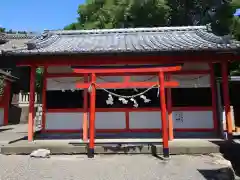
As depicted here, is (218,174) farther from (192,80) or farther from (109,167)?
(192,80)

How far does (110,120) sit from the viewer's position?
10570 mm

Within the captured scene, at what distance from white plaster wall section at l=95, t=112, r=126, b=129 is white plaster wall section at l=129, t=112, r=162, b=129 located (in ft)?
1.25

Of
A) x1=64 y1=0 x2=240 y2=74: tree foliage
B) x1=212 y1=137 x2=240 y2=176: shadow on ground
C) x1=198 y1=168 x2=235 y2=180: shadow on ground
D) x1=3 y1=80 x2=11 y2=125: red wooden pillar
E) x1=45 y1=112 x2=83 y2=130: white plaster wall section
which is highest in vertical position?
x1=64 y1=0 x2=240 y2=74: tree foliage

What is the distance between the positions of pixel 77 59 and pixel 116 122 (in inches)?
123

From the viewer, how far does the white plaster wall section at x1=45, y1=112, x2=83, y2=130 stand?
1059 centimetres

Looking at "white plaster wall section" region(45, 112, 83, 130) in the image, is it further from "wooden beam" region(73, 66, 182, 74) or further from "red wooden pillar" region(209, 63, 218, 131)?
"red wooden pillar" region(209, 63, 218, 131)

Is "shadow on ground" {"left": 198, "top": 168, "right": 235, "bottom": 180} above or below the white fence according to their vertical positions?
below

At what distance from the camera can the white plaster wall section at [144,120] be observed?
10453 mm

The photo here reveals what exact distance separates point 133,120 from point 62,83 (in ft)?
11.2

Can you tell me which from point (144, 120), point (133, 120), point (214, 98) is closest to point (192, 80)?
point (214, 98)

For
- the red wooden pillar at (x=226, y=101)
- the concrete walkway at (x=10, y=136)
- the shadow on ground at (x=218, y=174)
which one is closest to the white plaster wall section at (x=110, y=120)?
the concrete walkway at (x=10, y=136)

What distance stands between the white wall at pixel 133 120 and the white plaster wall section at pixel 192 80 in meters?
1.13

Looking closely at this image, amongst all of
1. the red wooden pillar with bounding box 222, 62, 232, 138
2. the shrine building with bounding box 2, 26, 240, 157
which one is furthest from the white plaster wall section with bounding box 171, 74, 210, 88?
the red wooden pillar with bounding box 222, 62, 232, 138

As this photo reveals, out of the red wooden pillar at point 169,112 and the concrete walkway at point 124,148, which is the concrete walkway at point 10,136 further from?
the red wooden pillar at point 169,112
